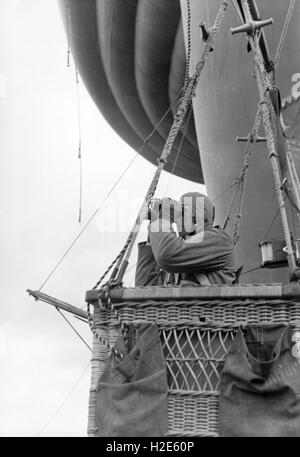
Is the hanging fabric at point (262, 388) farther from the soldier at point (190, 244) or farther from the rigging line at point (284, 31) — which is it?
the rigging line at point (284, 31)

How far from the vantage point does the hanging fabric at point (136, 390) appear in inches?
40.2

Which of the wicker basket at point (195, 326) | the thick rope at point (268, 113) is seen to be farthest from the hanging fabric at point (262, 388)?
the thick rope at point (268, 113)

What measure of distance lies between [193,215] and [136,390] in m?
0.50

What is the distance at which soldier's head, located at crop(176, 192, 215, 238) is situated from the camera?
54.0 inches

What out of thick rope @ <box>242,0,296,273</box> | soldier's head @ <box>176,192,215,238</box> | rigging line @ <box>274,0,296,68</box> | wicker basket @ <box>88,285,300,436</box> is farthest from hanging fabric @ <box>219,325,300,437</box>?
rigging line @ <box>274,0,296,68</box>

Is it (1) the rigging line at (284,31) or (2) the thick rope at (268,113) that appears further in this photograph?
(1) the rigging line at (284,31)

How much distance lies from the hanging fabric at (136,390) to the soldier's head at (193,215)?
35 cm

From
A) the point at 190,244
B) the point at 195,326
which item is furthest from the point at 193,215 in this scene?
the point at 195,326

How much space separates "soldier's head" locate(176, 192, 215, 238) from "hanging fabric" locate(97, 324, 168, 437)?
352 millimetres

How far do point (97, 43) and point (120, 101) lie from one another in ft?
3.41

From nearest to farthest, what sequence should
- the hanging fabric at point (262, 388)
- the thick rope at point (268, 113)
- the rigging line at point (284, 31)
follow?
the hanging fabric at point (262, 388) → the thick rope at point (268, 113) → the rigging line at point (284, 31)

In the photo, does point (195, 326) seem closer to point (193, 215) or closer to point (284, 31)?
point (193, 215)
